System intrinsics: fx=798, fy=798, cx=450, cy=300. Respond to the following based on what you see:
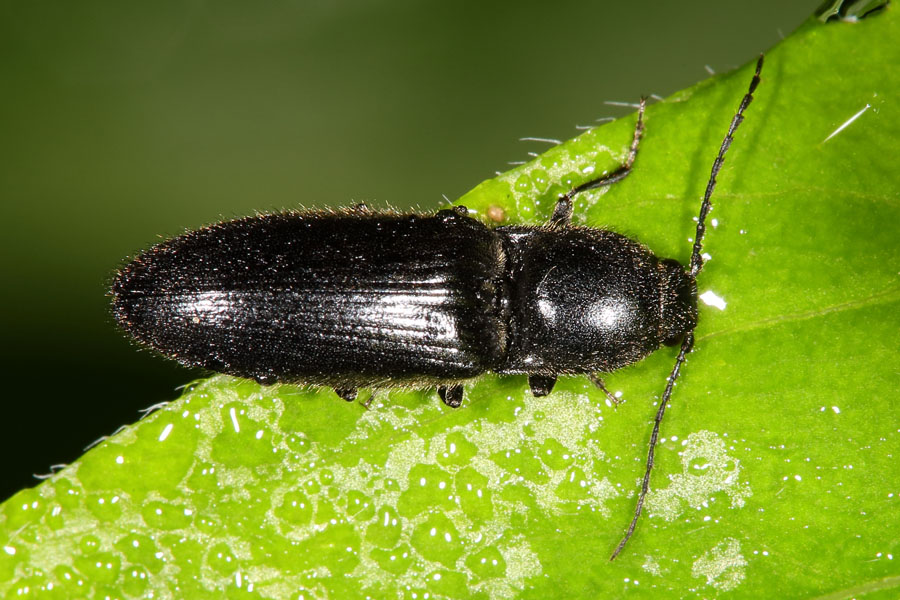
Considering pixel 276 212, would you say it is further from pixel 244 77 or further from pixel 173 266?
A: pixel 244 77

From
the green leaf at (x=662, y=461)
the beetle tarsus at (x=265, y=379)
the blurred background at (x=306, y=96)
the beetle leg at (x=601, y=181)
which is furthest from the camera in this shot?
the blurred background at (x=306, y=96)

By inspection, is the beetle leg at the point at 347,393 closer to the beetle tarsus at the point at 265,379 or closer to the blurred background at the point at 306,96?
the beetle tarsus at the point at 265,379

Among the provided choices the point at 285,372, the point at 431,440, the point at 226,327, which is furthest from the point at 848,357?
the point at 226,327

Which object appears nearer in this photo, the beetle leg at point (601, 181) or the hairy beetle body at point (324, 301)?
the beetle leg at point (601, 181)

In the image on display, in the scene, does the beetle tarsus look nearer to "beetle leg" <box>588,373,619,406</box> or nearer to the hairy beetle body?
the hairy beetle body

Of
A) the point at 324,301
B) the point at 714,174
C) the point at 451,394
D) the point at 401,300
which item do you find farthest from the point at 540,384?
the point at 714,174

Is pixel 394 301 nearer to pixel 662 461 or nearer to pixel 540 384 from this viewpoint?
pixel 540 384

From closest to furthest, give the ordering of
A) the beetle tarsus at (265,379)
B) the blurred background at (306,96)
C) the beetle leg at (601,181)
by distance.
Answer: the beetle leg at (601,181) → the beetle tarsus at (265,379) → the blurred background at (306,96)

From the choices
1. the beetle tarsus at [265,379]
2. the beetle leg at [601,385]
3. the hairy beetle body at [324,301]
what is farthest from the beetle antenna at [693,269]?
the beetle tarsus at [265,379]
